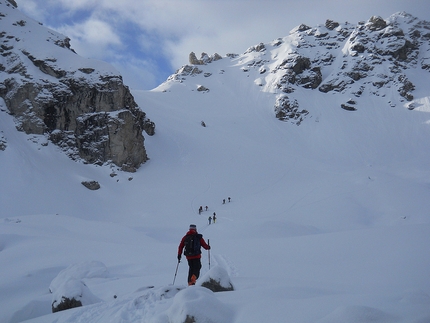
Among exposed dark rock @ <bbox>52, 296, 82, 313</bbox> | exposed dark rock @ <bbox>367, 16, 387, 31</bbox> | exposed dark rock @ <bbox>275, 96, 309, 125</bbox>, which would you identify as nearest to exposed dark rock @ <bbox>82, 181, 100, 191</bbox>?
exposed dark rock @ <bbox>52, 296, 82, 313</bbox>

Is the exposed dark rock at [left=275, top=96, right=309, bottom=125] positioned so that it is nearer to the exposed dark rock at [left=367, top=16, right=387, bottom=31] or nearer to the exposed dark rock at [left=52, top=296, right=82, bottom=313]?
the exposed dark rock at [left=367, top=16, right=387, bottom=31]

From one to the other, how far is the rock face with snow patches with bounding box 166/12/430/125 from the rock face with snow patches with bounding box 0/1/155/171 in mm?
35247

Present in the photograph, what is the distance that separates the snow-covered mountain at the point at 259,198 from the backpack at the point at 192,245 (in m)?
0.79

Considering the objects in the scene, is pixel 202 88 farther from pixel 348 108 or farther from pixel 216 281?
pixel 216 281

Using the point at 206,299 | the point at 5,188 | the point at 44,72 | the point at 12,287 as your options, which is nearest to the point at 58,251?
the point at 12,287

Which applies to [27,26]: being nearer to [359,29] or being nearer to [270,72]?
[270,72]

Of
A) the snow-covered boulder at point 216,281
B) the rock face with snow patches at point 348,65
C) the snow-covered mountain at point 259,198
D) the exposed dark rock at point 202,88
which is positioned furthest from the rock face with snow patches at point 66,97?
the exposed dark rock at point 202,88

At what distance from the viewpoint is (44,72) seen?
113 feet

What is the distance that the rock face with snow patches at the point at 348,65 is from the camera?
201 feet

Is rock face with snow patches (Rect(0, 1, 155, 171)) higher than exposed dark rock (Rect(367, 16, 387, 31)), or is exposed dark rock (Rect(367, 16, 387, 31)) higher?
exposed dark rock (Rect(367, 16, 387, 31))

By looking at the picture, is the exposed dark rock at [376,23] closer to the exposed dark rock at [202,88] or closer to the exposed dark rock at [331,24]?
the exposed dark rock at [331,24]

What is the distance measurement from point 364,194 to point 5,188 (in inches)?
1341

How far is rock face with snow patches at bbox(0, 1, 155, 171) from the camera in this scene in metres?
32.5

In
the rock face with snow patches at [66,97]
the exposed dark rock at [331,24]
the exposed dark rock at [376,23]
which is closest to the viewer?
the rock face with snow patches at [66,97]
